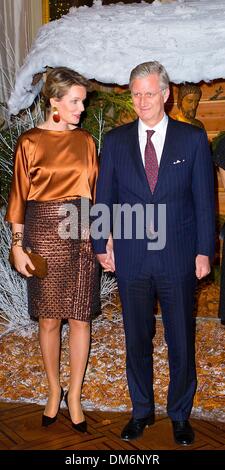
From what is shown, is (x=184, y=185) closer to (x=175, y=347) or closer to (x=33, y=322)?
(x=175, y=347)

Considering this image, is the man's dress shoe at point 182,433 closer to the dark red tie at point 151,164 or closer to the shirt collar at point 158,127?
the dark red tie at point 151,164

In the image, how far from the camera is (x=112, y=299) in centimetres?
546

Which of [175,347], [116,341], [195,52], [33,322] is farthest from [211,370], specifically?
[195,52]

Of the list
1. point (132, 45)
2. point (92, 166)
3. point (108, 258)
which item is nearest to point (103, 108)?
point (132, 45)

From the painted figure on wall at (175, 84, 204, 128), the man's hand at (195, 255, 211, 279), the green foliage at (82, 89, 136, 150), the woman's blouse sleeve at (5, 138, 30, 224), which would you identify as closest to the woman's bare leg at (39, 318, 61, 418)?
the woman's blouse sleeve at (5, 138, 30, 224)

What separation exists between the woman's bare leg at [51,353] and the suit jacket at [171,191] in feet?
1.62

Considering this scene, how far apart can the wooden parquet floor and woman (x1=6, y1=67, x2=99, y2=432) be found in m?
0.20

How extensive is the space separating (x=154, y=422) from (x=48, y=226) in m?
1.22

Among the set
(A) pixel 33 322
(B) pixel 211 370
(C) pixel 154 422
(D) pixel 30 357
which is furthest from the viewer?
(A) pixel 33 322

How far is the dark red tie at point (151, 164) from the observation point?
299 centimetres

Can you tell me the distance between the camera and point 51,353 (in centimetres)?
335

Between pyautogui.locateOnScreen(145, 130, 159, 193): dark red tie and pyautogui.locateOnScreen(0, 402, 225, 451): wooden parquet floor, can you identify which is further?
pyautogui.locateOnScreen(0, 402, 225, 451): wooden parquet floor

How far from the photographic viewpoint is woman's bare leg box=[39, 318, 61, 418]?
3.33m

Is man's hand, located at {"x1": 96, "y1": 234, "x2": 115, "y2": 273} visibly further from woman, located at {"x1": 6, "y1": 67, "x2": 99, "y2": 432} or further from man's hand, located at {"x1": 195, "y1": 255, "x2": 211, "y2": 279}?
man's hand, located at {"x1": 195, "y1": 255, "x2": 211, "y2": 279}
